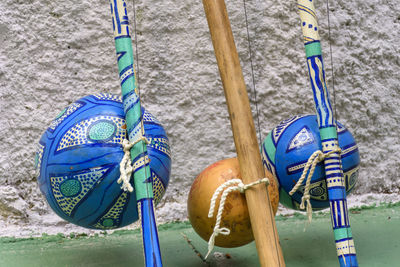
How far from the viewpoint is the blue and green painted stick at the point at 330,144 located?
1.89 m

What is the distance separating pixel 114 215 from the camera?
75.5 inches

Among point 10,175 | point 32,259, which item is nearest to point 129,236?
point 32,259

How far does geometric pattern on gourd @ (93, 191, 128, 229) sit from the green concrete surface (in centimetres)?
27

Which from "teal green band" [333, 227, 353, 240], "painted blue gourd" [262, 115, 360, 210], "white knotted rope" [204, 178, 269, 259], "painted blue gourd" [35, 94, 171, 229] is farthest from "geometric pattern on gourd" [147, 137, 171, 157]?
"teal green band" [333, 227, 353, 240]

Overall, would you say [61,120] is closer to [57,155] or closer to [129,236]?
[57,155]

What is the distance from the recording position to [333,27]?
2.99 m

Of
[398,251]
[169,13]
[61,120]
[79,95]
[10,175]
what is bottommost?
[398,251]

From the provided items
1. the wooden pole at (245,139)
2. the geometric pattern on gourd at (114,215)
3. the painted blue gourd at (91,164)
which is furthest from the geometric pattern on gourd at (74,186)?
the wooden pole at (245,139)

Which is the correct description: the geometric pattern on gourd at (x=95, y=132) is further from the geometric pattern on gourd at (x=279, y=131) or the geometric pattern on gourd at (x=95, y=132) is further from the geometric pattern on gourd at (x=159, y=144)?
the geometric pattern on gourd at (x=279, y=131)

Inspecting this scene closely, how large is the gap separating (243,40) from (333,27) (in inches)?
20.2

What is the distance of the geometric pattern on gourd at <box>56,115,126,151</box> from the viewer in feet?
6.15

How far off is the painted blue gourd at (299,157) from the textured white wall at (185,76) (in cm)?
83

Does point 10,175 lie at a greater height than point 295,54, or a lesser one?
lesser

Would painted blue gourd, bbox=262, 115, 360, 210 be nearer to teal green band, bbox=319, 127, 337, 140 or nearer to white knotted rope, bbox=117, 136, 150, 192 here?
teal green band, bbox=319, 127, 337, 140
